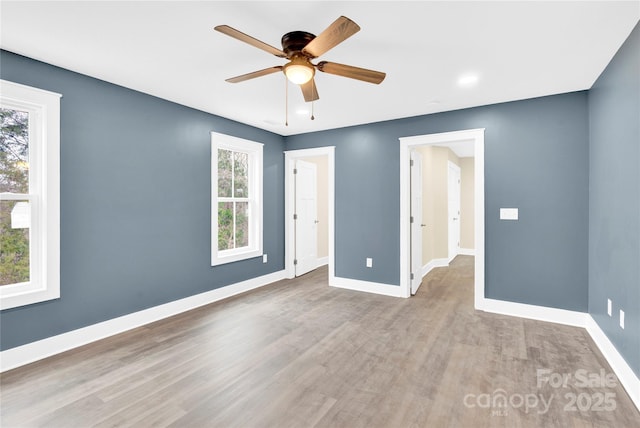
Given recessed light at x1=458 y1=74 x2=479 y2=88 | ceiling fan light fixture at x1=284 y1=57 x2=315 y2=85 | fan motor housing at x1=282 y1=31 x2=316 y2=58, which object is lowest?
ceiling fan light fixture at x1=284 y1=57 x2=315 y2=85

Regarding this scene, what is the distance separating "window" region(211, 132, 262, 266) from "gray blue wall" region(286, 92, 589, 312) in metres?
2.07

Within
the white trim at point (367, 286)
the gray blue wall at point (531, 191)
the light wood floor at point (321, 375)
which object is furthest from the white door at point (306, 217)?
the light wood floor at point (321, 375)

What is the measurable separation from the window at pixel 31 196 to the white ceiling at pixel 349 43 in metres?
0.49

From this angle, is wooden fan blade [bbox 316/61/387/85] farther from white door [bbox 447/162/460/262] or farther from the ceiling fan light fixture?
white door [bbox 447/162/460/262]

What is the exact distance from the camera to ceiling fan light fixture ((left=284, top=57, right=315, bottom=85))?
81.4 inches

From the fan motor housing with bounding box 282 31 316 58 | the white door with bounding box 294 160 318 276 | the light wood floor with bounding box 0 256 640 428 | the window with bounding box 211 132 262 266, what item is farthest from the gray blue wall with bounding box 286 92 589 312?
the fan motor housing with bounding box 282 31 316 58

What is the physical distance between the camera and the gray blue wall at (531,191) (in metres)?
3.31

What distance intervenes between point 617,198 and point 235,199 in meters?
4.19

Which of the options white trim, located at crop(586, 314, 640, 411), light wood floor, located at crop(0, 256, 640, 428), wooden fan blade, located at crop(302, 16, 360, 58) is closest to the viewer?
wooden fan blade, located at crop(302, 16, 360, 58)

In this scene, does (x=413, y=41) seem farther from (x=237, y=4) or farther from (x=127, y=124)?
(x=127, y=124)

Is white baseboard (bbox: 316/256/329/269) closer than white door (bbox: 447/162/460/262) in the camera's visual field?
Yes

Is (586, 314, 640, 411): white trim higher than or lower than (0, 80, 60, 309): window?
lower

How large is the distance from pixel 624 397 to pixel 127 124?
473 cm

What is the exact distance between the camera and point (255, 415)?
1.92 metres
